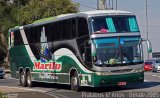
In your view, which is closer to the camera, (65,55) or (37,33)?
(65,55)

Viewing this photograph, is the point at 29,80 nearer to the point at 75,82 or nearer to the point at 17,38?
the point at 17,38

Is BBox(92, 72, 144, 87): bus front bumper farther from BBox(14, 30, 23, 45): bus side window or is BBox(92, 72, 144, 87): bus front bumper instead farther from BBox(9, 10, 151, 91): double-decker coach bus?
BBox(14, 30, 23, 45): bus side window

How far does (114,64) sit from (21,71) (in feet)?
34.9

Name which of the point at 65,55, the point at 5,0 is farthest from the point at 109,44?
the point at 5,0

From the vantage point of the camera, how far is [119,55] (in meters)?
21.8

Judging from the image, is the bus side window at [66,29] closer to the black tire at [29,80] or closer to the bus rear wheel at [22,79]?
the black tire at [29,80]

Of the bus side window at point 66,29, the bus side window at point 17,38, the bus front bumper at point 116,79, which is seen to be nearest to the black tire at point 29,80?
the bus side window at point 17,38

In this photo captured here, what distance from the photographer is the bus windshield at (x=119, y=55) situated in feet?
70.4

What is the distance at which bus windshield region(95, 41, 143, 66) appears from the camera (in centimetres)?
2147

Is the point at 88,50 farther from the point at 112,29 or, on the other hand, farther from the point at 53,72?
the point at 53,72

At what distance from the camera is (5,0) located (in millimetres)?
75875

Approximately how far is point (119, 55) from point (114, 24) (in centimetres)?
146

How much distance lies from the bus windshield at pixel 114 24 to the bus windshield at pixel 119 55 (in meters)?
0.82

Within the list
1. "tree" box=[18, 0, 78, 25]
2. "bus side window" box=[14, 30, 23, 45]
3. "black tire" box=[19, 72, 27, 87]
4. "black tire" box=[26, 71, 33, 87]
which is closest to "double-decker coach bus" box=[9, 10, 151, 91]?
"black tire" box=[26, 71, 33, 87]
